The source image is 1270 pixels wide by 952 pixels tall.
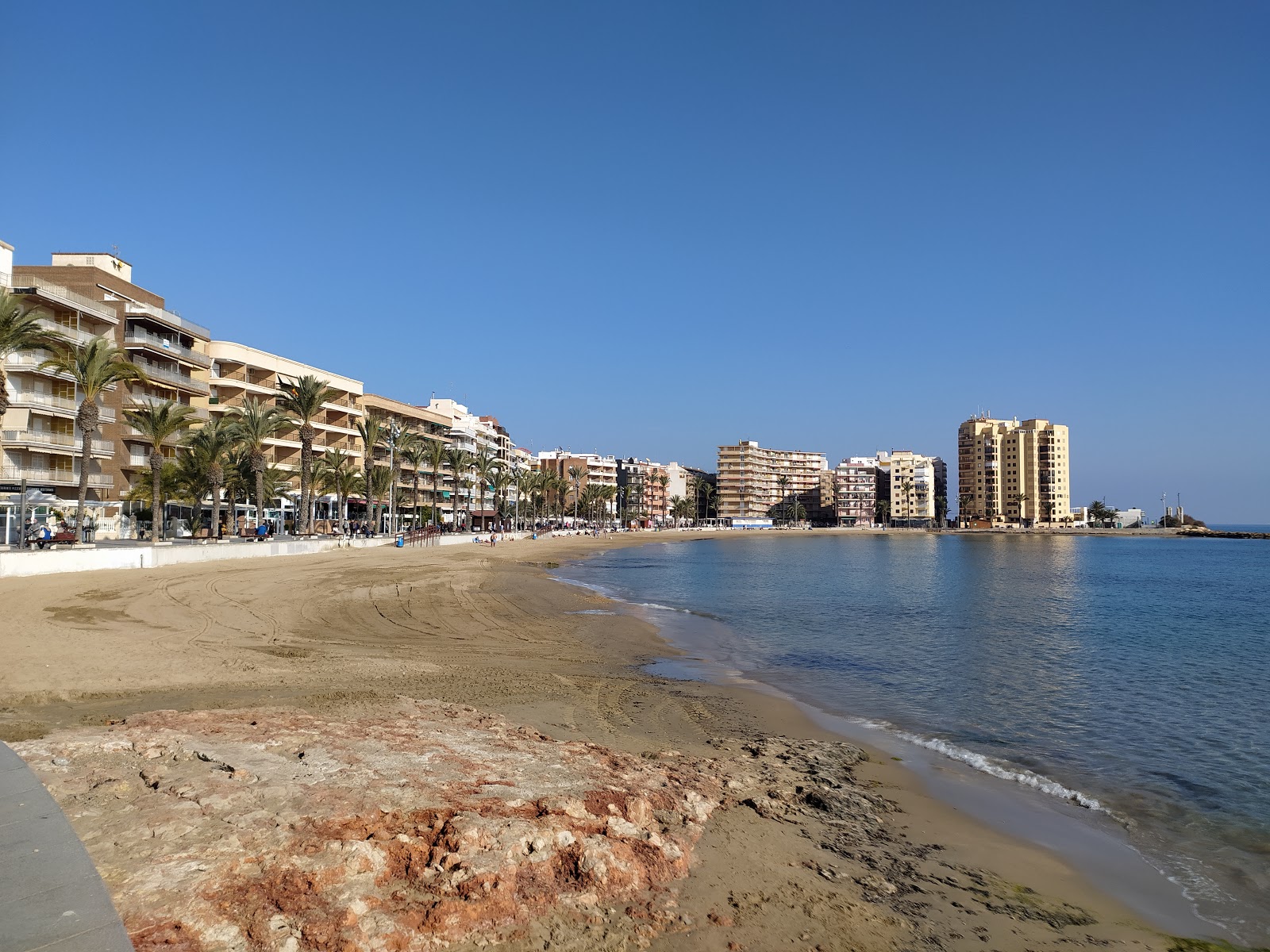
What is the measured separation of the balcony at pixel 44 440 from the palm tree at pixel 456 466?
150 feet

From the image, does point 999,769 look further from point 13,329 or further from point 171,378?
point 171,378

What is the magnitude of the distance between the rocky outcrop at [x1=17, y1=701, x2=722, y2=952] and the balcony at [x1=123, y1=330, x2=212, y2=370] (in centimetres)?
6086

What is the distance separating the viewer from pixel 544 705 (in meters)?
12.6

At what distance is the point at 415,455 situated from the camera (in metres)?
84.4

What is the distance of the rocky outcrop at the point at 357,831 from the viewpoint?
477 centimetres

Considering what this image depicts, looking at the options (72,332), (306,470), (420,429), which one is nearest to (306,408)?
(306,470)

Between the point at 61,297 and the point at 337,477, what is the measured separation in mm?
27194

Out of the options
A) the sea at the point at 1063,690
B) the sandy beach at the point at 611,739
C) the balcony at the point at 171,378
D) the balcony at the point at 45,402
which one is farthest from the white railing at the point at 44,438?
the sea at the point at 1063,690

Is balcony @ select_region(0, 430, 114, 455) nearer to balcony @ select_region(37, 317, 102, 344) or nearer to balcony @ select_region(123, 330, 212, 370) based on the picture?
balcony @ select_region(37, 317, 102, 344)

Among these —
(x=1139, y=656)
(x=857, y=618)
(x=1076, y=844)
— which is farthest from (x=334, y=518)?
(x=1076, y=844)

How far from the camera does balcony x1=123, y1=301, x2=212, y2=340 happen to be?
59438mm

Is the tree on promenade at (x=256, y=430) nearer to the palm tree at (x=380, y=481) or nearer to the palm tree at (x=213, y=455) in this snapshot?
the palm tree at (x=213, y=455)

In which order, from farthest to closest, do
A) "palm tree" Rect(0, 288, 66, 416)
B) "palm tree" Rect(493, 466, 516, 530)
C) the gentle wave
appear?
"palm tree" Rect(493, 466, 516, 530)
"palm tree" Rect(0, 288, 66, 416)
the gentle wave

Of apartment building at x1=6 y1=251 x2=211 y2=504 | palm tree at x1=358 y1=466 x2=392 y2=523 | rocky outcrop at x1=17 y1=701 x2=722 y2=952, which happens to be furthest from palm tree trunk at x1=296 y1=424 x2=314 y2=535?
rocky outcrop at x1=17 y1=701 x2=722 y2=952
